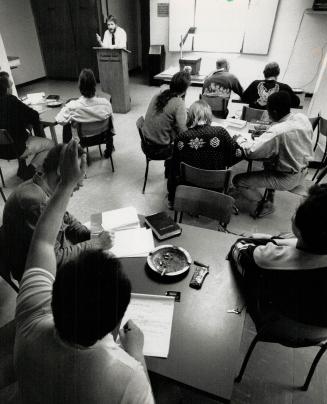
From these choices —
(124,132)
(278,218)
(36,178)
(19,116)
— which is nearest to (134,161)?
(124,132)

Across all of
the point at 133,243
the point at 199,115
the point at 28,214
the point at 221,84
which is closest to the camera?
the point at 28,214

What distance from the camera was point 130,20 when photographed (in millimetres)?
8141

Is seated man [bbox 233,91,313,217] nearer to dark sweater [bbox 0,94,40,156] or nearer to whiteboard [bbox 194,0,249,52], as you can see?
dark sweater [bbox 0,94,40,156]

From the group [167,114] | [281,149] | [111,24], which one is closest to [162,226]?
[281,149]

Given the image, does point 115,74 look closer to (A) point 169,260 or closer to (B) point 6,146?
(B) point 6,146

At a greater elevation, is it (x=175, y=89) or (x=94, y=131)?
(x=175, y=89)

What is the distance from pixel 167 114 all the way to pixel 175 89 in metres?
0.29

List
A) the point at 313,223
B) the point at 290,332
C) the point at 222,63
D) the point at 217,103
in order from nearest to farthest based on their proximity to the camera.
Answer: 1. the point at 313,223
2. the point at 290,332
3. the point at 217,103
4. the point at 222,63

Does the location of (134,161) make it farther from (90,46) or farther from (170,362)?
(90,46)

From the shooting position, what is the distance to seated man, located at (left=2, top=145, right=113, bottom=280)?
4.56 ft

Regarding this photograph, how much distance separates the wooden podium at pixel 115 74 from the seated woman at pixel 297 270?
4.82 meters

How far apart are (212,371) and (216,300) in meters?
0.30

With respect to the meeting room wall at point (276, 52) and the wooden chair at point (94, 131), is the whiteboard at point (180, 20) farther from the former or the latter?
the wooden chair at point (94, 131)

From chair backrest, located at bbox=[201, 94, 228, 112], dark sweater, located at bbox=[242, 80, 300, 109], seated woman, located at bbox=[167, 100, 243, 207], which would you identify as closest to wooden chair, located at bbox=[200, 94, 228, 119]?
chair backrest, located at bbox=[201, 94, 228, 112]
